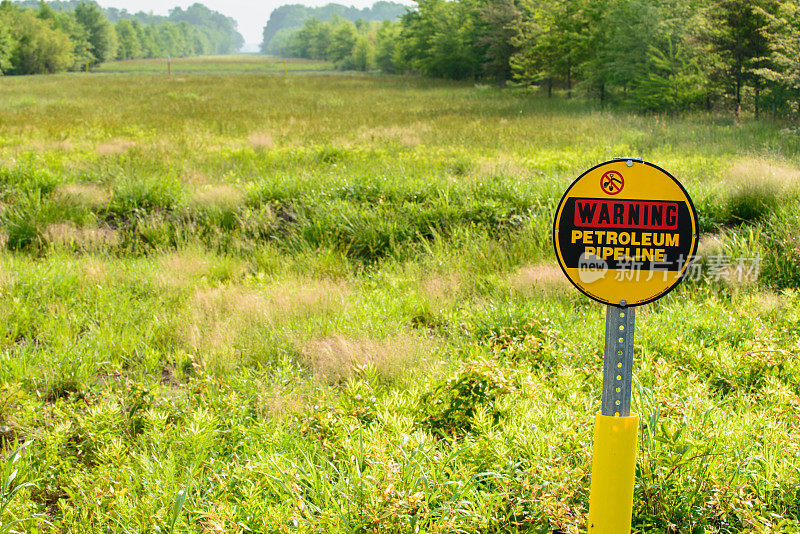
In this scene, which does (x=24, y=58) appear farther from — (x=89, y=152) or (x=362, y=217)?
(x=362, y=217)

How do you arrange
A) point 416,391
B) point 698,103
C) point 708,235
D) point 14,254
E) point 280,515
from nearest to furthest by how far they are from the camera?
point 280,515, point 416,391, point 708,235, point 14,254, point 698,103

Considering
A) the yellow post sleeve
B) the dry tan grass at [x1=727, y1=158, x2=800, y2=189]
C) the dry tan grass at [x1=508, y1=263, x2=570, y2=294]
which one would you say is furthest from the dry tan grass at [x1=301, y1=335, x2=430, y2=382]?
the dry tan grass at [x1=727, y1=158, x2=800, y2=189]

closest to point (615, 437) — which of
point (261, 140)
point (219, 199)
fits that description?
point (219, 199)

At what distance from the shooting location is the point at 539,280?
5008mm

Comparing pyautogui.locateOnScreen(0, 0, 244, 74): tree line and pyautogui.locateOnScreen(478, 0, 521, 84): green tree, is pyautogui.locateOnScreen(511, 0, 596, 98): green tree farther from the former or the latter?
pyautogui.locateOnScreen(0, 0, 244, 74): tree line

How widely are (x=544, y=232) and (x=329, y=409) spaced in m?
3.71

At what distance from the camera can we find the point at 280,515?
2.29 metres

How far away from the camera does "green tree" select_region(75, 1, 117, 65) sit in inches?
3646

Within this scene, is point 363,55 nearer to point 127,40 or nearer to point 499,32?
point 499,32

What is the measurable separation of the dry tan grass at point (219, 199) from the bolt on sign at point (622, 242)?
21.2ft

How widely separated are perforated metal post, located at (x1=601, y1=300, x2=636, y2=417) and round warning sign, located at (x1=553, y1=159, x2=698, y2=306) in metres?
0.04

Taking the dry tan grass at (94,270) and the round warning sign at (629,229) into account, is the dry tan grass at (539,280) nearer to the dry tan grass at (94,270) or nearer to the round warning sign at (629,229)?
the round warning sign at (629,229)

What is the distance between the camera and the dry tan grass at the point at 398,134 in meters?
12.6

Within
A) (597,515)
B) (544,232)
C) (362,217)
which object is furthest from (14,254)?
(597,515)
